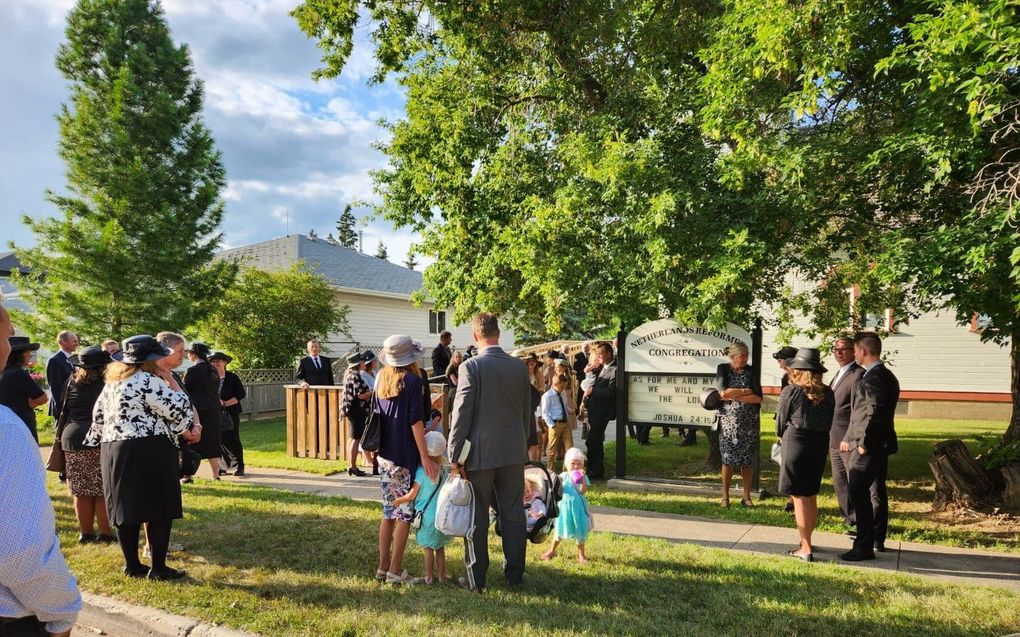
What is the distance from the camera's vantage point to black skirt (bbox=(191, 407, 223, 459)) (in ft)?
28.0

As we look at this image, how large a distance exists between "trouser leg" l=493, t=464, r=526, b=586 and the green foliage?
635 inches

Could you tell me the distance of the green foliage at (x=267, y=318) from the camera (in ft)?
64.4

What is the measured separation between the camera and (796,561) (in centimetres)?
578

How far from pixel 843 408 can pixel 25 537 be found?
6499 mm

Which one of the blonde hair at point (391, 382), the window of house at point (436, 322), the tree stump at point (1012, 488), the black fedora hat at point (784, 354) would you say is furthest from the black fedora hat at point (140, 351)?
the window of house at point (436, 322)

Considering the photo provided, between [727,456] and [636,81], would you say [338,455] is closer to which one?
[727,456]

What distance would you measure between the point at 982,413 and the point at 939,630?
16622 mm

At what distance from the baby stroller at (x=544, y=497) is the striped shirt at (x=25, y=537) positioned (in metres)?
3.53

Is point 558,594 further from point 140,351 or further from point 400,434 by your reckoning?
point 140,351

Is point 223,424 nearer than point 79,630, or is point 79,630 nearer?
point 79,630

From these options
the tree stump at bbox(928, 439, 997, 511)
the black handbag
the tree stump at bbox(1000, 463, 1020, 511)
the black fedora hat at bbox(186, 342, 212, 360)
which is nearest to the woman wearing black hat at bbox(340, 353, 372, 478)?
the black fedora hat at bbox(186, 342, 212, 360)

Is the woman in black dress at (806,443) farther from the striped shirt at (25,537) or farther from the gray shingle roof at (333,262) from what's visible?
the gray shingle roof at (333,262)

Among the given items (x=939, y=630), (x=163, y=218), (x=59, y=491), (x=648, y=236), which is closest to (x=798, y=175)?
(x=648, y=236)

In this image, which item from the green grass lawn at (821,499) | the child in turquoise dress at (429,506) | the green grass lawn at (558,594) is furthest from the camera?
the green grass lawn at (821,499)
